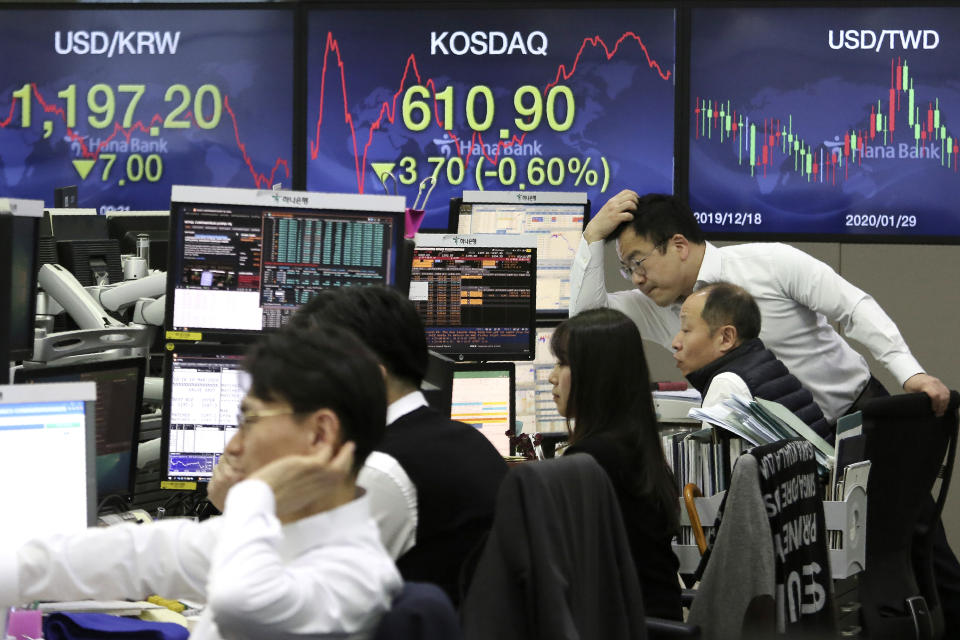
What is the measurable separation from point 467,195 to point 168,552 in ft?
8.57

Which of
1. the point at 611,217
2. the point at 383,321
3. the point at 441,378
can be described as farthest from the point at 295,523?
the point at 611,217

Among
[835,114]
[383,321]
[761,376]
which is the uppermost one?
[835,114]

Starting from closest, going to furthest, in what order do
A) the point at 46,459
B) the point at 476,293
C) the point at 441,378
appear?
1. the point at 46,459
2. the point at 441,378
3. the point at 476,293

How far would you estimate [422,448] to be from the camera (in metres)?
1.95

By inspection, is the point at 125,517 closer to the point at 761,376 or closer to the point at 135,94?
the point at 761,376

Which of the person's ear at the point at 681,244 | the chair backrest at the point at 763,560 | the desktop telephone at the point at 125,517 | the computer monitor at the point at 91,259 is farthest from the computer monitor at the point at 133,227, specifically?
the chair backrest at the point at 763,560

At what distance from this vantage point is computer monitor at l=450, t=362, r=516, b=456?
352 centimetres

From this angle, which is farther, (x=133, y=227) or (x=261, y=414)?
(x=133, y=227)

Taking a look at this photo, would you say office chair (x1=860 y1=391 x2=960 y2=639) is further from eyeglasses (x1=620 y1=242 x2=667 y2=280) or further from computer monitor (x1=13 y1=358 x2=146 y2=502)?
computer monitor (x1=13 y1=358 x2=146 y2=502)

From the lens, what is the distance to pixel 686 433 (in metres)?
3.07

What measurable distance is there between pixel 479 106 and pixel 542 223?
5.43 feet

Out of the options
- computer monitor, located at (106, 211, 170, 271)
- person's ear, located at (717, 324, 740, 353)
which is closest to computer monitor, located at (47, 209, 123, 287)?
computer monitor, located at (106, 211, 170, 271)

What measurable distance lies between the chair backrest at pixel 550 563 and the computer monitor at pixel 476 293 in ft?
4.84

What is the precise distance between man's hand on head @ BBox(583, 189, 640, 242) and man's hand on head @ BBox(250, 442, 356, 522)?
8.35ft
